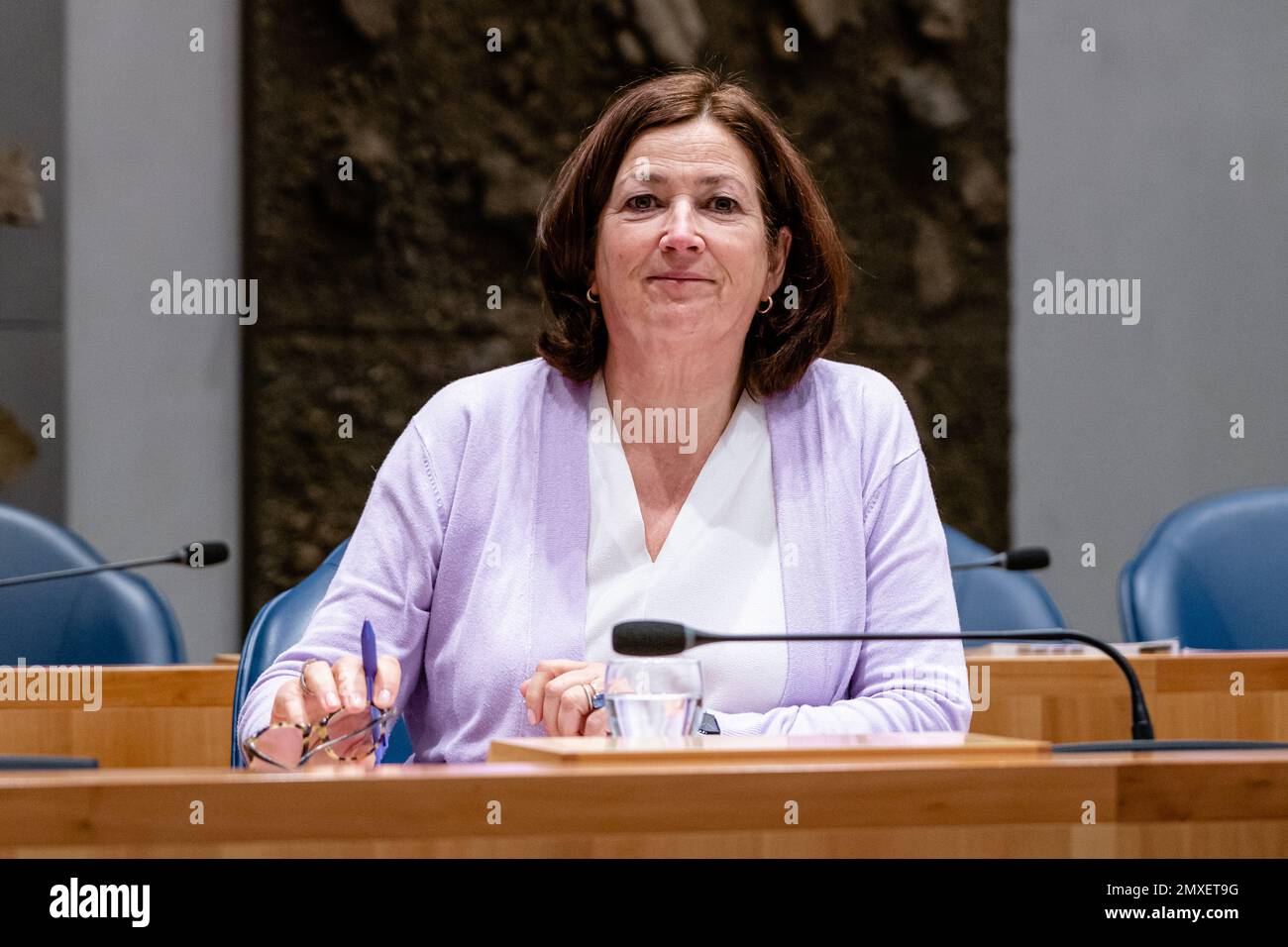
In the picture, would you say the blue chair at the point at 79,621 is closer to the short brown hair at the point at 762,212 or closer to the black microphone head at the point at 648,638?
the short brown hair at the point at 762,212

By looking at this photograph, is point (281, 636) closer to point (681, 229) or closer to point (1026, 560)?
point (681, 229)

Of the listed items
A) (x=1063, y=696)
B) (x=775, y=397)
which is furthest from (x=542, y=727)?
(x=1063, y=696)

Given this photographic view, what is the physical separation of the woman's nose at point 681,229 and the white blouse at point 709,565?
22 centimetres

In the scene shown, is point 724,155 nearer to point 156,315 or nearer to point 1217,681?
point 1217,681

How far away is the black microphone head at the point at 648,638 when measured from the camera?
1.43 m

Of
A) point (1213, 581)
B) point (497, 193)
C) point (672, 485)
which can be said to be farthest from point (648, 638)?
point (497, 193)

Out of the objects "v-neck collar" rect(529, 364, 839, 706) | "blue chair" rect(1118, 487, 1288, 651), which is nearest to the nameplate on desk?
"v-neck collar" rect(529, 364, 839, 706)

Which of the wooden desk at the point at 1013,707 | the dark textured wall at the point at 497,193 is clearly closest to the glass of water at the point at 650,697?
the wooden desk at the point at 1013,707

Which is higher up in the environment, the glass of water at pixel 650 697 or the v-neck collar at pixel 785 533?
the v-neck collar at pixel 785 533

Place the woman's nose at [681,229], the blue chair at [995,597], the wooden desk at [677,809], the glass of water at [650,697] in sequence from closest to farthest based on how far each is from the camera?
the wooden desk at [677,809]
the glass of water at [650,697]
the woman's nose at [681,229]
the blue chair at [995,597]

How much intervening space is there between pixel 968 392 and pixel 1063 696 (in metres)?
1.85

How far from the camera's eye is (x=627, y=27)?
3.87m

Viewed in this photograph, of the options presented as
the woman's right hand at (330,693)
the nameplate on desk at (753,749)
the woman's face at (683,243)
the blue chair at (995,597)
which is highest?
the woman's face at (683,243)
